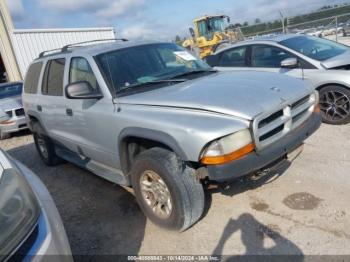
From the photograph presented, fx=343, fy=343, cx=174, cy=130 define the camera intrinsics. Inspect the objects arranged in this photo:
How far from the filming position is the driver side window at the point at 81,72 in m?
3.94

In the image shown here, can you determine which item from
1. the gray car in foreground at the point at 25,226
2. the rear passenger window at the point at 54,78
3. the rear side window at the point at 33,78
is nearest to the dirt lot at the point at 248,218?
the gray car in foreground at the point at 25,226

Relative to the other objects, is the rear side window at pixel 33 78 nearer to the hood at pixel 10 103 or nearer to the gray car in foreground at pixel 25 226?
the hood at pixel 10 103

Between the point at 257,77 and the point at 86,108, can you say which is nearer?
the point at 257,77

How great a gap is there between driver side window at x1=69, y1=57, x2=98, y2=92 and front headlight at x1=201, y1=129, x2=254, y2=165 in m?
1.68

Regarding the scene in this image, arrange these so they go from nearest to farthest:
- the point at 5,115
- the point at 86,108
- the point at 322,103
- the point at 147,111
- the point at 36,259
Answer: the point at 36,259 → the point at 147,111 → the point at 86,108 → the point at 322,103 → the point at 5,115

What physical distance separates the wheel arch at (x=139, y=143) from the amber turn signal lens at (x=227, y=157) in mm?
192

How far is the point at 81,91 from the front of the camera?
12.0ft

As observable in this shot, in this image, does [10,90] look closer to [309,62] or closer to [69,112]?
[69,112]

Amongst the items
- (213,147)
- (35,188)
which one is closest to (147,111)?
(213,147)

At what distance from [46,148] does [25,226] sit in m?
4.21

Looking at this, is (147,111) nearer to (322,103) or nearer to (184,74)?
(184,74)

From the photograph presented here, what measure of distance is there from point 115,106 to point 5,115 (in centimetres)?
623

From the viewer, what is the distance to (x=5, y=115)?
8648 millimetres

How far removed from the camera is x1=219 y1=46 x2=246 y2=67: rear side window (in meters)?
6.85
